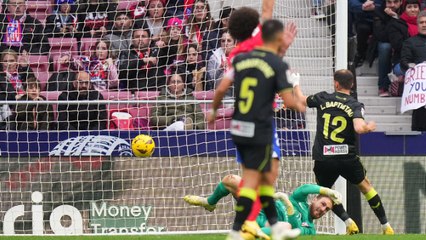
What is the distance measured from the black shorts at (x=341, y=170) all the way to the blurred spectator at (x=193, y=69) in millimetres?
2524

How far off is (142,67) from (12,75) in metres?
1.74

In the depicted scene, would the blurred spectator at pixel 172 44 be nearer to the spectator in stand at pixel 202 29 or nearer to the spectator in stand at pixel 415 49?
the spectator in stand at pixel 202 29

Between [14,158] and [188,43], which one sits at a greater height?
[188,43]

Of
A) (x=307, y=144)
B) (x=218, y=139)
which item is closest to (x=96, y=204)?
(x=218, y=139)

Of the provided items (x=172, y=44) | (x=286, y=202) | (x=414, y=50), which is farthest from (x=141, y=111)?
(x=414, y=50)

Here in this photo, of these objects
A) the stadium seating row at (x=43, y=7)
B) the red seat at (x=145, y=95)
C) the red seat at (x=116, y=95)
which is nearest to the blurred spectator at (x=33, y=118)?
the red seat at (x=116, y=95)

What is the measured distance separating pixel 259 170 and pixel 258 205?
16.2 inches

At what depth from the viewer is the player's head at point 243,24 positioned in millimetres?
9781

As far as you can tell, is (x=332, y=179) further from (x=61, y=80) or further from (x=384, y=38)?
(x=384, y=38)

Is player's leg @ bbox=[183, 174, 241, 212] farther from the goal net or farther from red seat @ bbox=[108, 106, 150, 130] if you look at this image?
red seat @ bbox=[108, 106, 150, 130]

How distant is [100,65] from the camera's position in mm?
15133

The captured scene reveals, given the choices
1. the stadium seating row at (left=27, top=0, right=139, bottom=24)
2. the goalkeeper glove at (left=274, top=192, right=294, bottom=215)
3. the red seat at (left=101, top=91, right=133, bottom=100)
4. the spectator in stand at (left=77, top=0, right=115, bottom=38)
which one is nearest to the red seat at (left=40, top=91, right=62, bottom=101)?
the red seat at (left=101, top=91, right=133, bottom=100)

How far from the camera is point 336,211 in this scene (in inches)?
502

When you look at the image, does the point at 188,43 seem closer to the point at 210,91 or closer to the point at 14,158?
the point at 210,91
